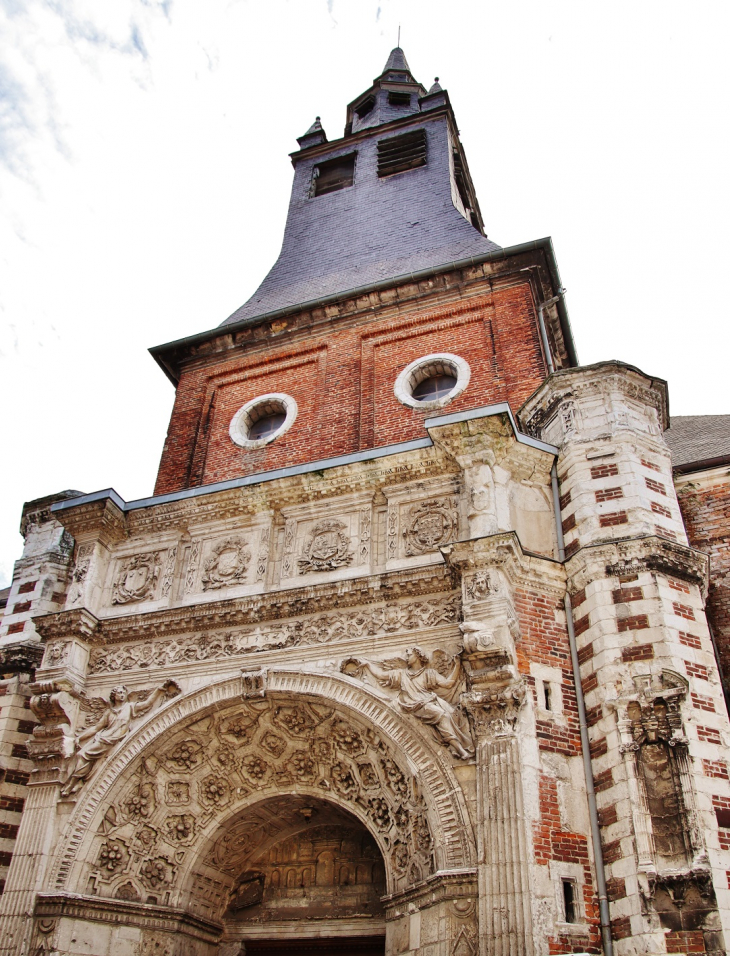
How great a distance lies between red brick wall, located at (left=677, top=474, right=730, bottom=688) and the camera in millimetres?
→ 11062

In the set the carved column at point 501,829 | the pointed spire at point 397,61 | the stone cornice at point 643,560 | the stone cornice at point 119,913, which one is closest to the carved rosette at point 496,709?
the carved column at point 501,829

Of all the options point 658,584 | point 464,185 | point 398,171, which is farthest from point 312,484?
point 464,185

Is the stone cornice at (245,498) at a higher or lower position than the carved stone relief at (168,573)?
higher

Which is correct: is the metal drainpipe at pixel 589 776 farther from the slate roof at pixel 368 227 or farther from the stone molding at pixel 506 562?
the slate roof at pixel 368 227

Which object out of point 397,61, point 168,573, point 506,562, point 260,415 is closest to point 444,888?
point 506,562

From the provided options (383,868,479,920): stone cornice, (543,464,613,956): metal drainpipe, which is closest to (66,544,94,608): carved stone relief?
(383,868,479,920): stone cornice

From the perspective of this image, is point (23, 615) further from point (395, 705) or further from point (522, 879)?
point (522, 879)

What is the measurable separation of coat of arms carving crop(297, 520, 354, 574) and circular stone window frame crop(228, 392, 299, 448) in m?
4.84

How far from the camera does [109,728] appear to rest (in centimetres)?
1051

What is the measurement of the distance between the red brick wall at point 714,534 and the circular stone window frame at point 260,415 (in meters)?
7.04

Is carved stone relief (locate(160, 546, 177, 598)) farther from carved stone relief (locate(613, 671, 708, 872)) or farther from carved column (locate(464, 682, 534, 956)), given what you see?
carved stone relief (locate(613, 671, 708, 872))

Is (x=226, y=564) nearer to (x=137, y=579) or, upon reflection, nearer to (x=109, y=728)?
(x=137, y=579)

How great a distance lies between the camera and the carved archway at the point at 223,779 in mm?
9508

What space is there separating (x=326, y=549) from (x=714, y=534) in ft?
17.5
